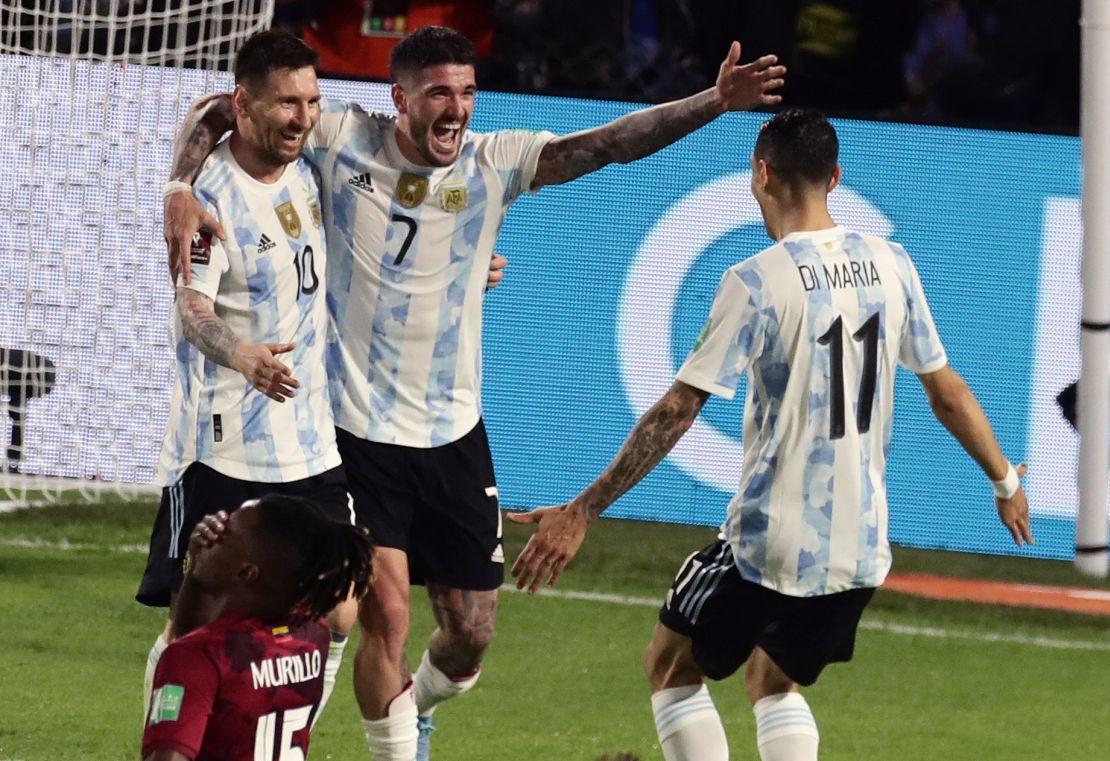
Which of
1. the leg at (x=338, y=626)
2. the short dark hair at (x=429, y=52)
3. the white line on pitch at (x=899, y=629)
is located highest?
the short dark hair at (x=429, y=52)

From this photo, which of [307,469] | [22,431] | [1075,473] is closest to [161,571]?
[307,469]

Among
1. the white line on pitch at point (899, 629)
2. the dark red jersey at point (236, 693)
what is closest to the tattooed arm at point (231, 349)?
the dark red jersey at point (236, 693)

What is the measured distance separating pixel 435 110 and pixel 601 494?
4.36ft

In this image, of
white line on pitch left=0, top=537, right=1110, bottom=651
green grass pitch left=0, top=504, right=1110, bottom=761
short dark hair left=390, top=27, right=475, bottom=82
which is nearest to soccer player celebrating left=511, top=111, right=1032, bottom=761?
short dark hair left=390, top=27, right=475, bottom=82

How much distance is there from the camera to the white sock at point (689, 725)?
5.15 m

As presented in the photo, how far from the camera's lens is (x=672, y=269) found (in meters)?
10.3

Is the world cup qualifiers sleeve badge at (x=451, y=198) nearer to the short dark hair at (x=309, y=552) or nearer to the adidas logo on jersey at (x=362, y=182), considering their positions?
the adidas logo on jersey at (x=362, y=182)

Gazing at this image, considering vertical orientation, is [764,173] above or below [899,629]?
above

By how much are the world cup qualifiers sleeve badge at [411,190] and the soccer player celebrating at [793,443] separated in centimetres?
109

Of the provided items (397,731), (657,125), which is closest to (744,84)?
(657,125)

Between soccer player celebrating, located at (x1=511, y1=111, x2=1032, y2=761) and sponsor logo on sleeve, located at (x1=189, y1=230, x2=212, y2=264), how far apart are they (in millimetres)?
1100

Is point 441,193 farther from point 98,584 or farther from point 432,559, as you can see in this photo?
point 98,584

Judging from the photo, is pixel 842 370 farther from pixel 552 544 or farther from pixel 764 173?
pixel 552 544

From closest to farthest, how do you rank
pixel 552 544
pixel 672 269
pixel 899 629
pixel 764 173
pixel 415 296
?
pixel 552 544
pixel 764 173
pixel 415 296
pixel 899 629
pixel 672 269
